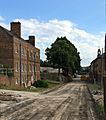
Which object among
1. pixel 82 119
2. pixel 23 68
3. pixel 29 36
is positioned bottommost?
pixel 82 119

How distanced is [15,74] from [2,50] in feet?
14.7

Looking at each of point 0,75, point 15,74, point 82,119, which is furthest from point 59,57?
point 82,119

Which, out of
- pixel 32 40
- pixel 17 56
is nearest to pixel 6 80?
pixel 17 56

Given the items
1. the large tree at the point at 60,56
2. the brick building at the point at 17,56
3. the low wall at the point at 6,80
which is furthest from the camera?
the large tree at the point at 60,56

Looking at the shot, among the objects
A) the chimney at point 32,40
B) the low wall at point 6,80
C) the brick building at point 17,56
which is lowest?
the low wall at point 6,80

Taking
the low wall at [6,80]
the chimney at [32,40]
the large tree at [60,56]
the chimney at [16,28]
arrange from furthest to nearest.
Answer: the large tree at [60,56] < the chimney at [32,40] < the chimney at [16,28] < the low wall at [6,80]

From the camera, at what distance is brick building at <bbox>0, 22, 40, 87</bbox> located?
56312mm

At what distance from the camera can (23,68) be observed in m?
64.8

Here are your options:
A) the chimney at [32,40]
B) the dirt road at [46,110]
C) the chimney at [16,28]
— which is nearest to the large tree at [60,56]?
the chimney at [32,40]

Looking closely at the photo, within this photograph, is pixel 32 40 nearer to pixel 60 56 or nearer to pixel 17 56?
pixel 60 56

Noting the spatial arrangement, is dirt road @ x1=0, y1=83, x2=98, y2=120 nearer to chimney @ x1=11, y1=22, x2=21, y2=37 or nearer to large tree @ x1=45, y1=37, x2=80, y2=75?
chimney @ x1=11, y1=22, x2=21, y2=37

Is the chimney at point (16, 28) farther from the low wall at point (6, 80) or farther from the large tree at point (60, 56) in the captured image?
the large tree at point (60, 56)

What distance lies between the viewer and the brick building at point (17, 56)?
2217 inches

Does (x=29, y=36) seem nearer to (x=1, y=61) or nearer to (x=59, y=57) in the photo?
(x=59, y=57)
